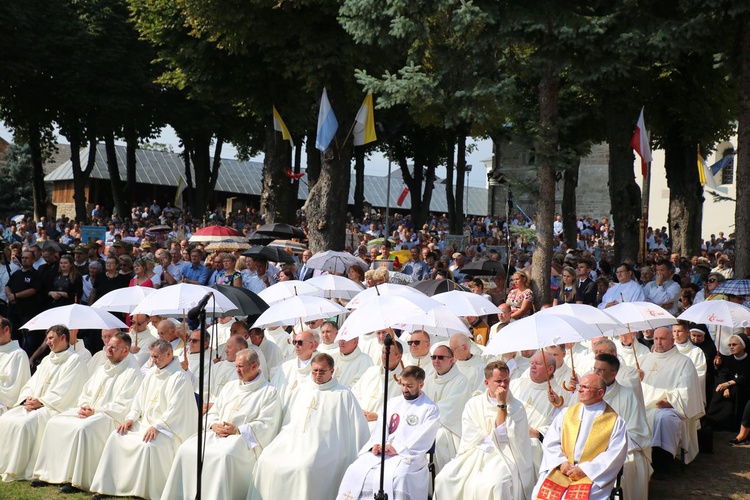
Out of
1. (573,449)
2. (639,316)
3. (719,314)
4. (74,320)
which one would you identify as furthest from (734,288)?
(74,320)

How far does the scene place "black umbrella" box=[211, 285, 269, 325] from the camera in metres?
10.6

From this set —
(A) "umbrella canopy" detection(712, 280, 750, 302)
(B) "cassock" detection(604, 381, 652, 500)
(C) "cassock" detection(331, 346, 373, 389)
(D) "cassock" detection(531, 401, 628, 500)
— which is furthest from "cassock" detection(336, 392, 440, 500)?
(A) "umbrella canopy" detection(712, 280, 750, 302)

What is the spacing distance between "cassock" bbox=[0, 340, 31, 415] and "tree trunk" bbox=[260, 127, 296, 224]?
12.1 metres

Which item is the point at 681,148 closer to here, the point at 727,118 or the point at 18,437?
the point at 727,118

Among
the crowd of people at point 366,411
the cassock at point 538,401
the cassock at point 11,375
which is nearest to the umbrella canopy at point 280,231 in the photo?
the crowd of people at point 366,411

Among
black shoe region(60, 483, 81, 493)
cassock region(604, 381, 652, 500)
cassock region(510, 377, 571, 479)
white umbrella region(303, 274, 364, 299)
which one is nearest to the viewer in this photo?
cassock region(604, 381, 652, 500)

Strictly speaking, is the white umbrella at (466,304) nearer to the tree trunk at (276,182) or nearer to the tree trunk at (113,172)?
the tree trunk at (276,182)

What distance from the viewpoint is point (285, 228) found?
20.7 meters

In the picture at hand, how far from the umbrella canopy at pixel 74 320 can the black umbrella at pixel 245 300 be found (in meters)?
1.34

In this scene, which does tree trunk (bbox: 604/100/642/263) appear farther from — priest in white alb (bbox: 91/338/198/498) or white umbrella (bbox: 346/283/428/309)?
priest in white alb (bbox: 91/338/198/498)

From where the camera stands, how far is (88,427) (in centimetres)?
957

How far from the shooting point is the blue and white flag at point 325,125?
1869cm

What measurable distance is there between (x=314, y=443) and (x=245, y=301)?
8.93 feet

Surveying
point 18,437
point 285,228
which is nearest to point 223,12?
point 285,228
